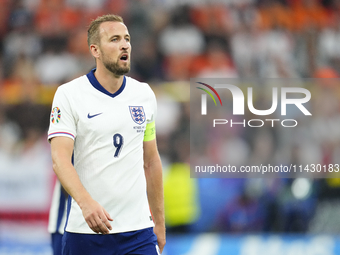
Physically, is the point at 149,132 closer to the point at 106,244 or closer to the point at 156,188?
the point at 156,188

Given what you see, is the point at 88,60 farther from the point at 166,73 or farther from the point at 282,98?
the point at 282,98

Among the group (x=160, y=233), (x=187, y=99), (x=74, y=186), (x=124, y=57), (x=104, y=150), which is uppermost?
(x=187, y=99)

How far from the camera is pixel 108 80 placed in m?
3.03

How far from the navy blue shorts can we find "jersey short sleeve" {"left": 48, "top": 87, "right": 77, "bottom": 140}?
Result: 600 millimetres

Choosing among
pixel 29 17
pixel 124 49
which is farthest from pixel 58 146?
pixel 29 17

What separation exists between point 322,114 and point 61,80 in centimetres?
437

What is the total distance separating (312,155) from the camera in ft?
24.0

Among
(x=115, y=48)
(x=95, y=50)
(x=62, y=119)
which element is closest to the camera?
(x=62, y=119)

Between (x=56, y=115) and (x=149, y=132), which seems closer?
(x=56, y=115)

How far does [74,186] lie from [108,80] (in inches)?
29.9

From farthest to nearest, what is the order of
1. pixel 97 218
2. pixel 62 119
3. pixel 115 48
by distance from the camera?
pixel 115 48
pixel 62 119
pixel 97 218

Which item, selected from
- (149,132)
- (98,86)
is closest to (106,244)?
(149,132)

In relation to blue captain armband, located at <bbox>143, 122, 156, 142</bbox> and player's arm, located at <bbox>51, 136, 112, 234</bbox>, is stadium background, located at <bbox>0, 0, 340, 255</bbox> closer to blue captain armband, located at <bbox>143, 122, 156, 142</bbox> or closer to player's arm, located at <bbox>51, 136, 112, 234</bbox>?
blue captain armband, located at <bbox>143, 122, 156, 142</bbox>

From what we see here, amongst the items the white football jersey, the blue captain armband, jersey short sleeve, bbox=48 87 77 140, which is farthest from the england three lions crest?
jersey short sleeve, bbox=48 87 77 140
